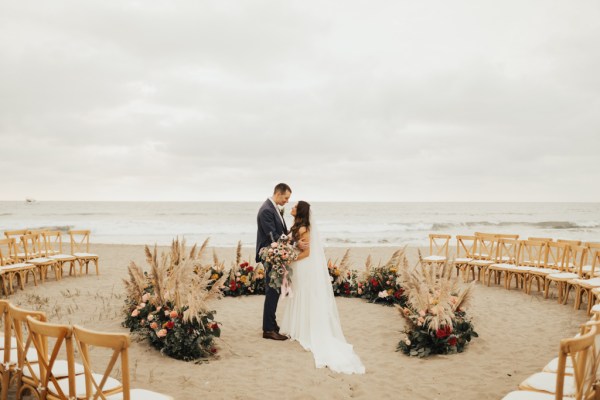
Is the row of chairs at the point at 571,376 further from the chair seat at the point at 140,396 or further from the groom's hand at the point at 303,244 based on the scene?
A: the groom's hand at the point at 303,244

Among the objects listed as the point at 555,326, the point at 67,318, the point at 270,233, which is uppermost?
the point at 270,233

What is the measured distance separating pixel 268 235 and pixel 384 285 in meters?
3.68

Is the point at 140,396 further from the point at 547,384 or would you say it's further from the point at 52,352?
the point at 547,384

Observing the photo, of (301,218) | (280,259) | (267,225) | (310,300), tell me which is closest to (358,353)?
(310,300)

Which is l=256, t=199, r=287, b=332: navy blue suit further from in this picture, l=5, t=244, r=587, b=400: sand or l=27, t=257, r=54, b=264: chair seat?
l=27, t=257, r=54, b=264: chair seat

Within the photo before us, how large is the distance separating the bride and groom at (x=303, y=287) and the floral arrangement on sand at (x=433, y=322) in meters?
0.94

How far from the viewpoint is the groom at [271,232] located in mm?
6383

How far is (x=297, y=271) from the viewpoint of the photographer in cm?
644

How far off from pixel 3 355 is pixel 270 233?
136 inches

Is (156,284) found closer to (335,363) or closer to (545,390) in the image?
(335,363)

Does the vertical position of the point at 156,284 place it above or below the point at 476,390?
above

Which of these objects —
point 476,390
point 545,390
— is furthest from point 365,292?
point 545,390

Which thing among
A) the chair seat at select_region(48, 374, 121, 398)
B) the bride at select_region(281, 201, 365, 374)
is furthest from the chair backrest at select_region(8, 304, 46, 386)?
the bride at select_region(281, 201, 365, 374)

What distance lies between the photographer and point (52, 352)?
10.4 feet
